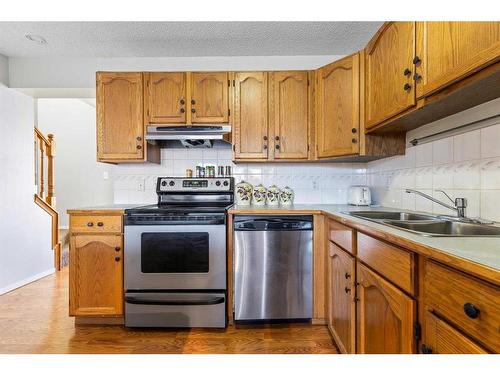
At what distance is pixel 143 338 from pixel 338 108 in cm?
219

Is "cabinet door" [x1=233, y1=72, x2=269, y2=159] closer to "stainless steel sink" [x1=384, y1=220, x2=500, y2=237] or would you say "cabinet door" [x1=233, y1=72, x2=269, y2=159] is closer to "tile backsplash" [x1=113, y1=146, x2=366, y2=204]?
"tile backsplash" [x1=113, y1=146, x2=366, y2=204]

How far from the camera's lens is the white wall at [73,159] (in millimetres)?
5820

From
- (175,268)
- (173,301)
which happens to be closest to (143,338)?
(173,301)


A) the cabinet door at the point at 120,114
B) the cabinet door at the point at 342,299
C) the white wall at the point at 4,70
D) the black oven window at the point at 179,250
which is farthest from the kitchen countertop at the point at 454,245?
the white wall at the point at 4,70

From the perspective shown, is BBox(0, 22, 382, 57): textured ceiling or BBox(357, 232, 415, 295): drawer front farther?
BBox(0, 22, 382, 57): textured ceiling

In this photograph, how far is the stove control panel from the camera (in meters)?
2.61

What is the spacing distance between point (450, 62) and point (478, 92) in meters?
0.19

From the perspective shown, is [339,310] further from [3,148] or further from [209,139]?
[3,148]

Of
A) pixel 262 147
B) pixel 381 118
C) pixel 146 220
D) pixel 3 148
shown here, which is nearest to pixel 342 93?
pixel 381 118

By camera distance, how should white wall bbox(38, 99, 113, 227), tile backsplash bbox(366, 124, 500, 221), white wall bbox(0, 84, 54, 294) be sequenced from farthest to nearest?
white wall bbox(38, 99, 113, 227), white wall bbox(0, 84, 54, 294), tile backsplash bbox(366, 124, 500, 221)

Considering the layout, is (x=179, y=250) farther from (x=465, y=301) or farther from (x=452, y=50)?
(x=452, y=50)

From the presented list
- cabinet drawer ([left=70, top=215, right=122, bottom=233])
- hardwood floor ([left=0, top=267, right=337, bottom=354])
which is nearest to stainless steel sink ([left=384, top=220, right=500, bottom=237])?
hardwood floor ([left=0, top=267, right=337, bottom=354])

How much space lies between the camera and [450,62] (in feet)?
3.76

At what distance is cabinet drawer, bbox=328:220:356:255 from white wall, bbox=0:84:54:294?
10.1ft
